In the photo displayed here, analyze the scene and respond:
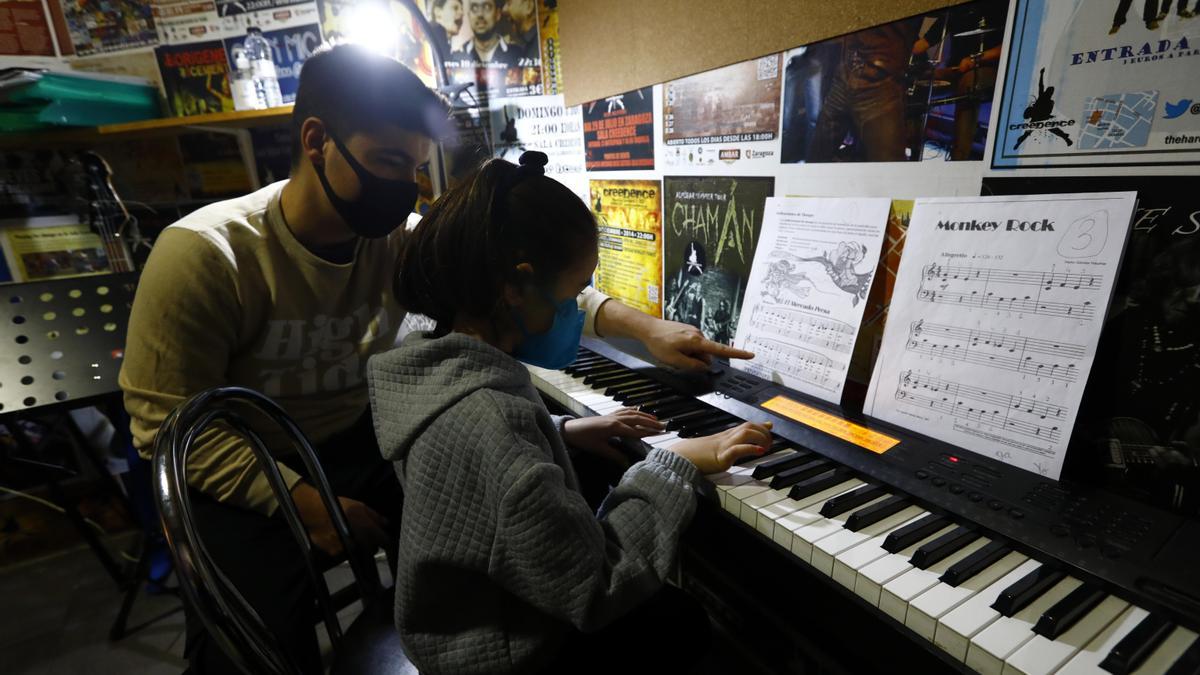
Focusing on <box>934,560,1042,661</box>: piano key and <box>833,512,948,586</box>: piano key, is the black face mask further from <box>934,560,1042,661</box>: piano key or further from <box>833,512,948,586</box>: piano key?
<box>934,560,1042,661</box>: piano key

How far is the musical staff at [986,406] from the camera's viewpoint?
698 millimetres

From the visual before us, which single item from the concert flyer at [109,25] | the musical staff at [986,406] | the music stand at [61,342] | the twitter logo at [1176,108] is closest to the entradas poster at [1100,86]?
the twitter logo at [1176,108]

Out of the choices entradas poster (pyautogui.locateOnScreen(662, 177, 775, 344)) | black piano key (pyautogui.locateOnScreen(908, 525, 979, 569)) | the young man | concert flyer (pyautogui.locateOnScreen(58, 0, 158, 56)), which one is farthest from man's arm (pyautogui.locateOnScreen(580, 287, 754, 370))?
concert flyer (pyautogui.locateOnScreen(58, 0, 158, 56))

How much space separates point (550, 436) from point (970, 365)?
2.02 feet

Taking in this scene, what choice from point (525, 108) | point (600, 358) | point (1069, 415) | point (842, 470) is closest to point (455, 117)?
point (525, 108)

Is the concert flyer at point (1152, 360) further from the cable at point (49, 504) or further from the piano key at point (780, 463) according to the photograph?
the cable at point (49, 504)

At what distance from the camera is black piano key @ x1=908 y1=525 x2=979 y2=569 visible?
62 centimetres

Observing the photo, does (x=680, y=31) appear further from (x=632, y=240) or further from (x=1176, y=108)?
(x=1176, y=108)

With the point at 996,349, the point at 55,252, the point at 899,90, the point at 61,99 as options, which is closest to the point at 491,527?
the point at 996,349

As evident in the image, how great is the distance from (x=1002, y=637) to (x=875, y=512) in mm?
191

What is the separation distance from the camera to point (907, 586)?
0.60 m

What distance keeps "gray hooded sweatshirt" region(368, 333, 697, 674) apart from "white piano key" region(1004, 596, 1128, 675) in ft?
1.21

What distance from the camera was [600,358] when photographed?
4.57 feet

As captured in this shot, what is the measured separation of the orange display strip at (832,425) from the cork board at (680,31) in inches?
26.0
